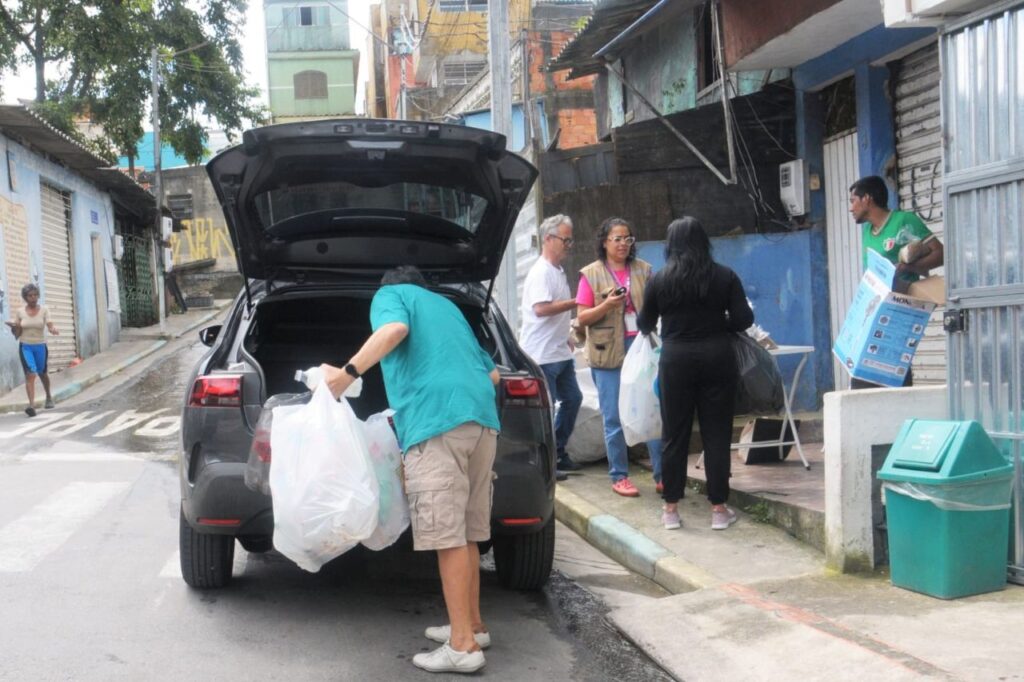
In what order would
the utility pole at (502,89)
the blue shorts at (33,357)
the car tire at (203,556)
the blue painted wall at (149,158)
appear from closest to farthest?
the car tire at (203,556)
the utility pole at (502,89)
the blue shorts at (33,357)
the blue painted wall at (149,158)

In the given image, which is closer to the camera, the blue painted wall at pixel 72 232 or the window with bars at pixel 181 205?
the blue painted wall at pixel 72 232

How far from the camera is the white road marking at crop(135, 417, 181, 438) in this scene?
37.1ft

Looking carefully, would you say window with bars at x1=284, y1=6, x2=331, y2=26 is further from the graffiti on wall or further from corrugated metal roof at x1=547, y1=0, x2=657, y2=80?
corrugated metal roof at x1=547, y1=0, x2=657, y2=80

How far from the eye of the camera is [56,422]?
12.6 meters

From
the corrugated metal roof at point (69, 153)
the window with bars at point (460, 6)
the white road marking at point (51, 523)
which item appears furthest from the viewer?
the window with bars at point (460, 6)

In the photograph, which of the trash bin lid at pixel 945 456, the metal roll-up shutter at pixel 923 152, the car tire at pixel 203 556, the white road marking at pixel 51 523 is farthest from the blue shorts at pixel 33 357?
the trash bin lid at pixel 945 456

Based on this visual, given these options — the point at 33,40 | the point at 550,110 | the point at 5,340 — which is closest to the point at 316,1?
the point at 33,40

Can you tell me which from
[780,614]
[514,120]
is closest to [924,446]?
[780,614]

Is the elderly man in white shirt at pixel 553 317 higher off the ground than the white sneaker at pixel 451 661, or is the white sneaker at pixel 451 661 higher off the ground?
the elderly man in white shirt at pixel 553 317

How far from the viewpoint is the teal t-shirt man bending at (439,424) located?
4012 millimetres

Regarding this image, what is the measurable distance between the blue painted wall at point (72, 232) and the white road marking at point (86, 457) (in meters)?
6.68

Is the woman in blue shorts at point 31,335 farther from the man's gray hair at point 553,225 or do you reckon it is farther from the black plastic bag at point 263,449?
the black plastic bag at point 263,449

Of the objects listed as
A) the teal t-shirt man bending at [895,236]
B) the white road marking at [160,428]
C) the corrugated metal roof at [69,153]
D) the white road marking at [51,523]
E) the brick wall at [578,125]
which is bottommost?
the white road marking at [160,428]

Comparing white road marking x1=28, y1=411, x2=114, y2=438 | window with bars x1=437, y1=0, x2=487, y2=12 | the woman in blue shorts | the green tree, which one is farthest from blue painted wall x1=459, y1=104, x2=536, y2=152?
white road marking x1=28, y1=411, x2=114, y2=438
